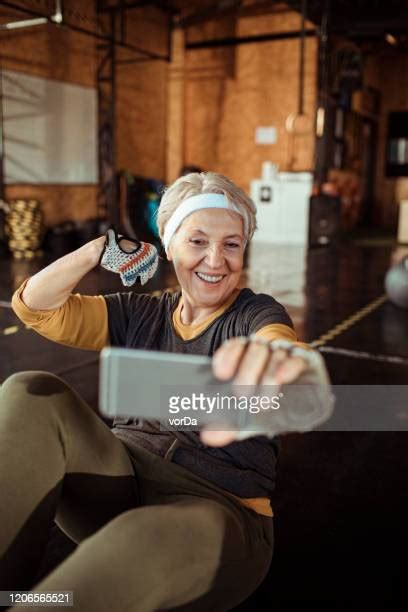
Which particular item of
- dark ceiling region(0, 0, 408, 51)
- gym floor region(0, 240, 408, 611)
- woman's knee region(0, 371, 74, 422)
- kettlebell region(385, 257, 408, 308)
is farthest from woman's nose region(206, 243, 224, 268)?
dark ceiling region(0, 0, 408, 51)

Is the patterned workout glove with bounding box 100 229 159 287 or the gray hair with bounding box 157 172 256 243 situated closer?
the gray hair with bounding box 157 172 256 243

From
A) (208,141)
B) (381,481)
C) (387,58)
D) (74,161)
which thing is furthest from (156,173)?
(381,481)

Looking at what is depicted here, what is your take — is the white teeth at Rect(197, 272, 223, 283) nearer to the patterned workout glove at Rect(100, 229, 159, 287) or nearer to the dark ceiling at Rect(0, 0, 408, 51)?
the patterned workout glove at Rect(100, 229, 159, 287)

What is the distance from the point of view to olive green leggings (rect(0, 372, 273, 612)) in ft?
3.05

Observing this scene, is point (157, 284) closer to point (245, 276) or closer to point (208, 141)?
point (245, 276)

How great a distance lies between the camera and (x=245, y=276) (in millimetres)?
6512

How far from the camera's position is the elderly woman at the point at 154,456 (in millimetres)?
936

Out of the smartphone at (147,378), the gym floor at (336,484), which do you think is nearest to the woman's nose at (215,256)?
the smartphone at (147,378)

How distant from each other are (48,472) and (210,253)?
528mm

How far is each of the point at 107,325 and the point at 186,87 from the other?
1116cm

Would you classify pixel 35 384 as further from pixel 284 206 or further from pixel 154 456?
pixel 284 206

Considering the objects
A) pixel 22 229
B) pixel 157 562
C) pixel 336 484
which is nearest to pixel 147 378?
pixel 157 562

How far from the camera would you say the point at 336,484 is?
2.11 meters

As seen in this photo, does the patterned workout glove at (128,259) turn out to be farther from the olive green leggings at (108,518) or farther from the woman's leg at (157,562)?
the woman's leg at (157,562)
